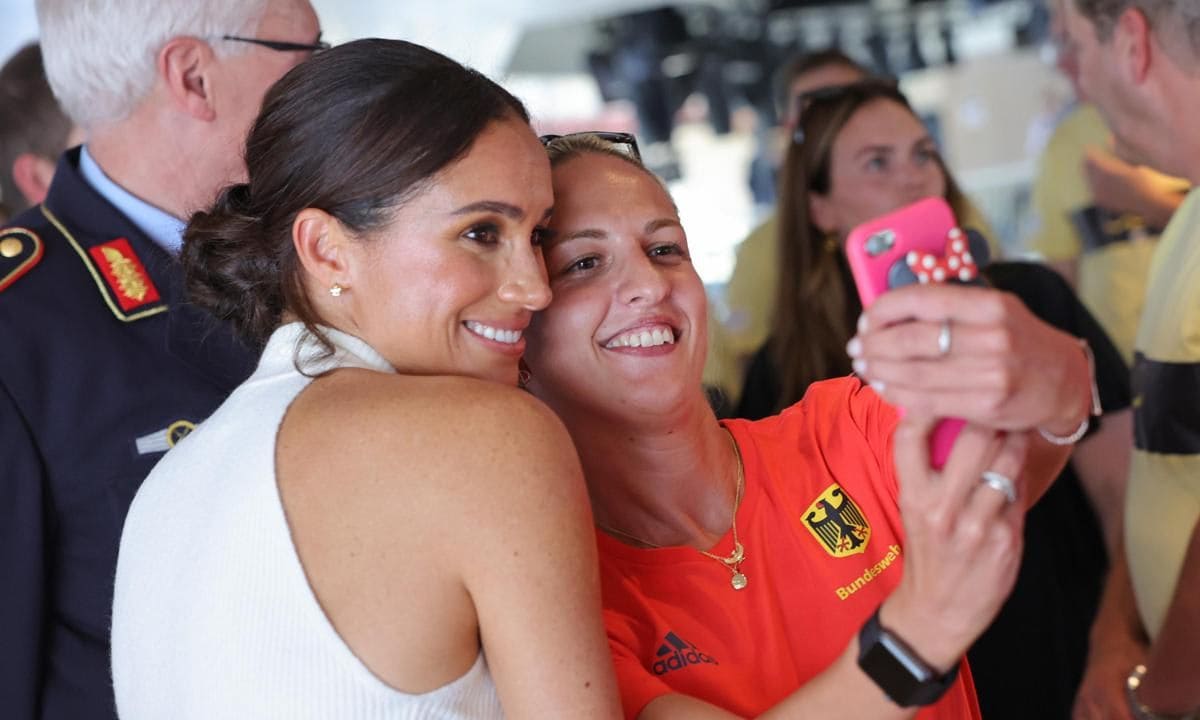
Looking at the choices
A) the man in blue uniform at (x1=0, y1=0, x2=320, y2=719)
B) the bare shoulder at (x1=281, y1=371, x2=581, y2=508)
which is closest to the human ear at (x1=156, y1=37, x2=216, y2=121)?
the man in blue uniform at (x1=0, y1=0, x2=320, y2=719)

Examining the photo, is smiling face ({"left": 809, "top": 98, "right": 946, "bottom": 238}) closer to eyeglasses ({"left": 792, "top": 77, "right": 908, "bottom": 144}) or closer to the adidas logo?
eyeglasses ({"left": 792, "top": 77, "right": 908, "bottom": 144})

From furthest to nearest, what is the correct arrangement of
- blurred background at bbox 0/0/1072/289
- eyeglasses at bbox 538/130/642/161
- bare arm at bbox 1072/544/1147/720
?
blurred background at bbox 0/0/1072/289 → bare arm at bbox 1072/544/1147/720 → eyeglasses at bbox 538/130/642/161

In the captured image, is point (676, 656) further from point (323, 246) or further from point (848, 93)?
point (848, 93)

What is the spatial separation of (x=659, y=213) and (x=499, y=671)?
722 mm

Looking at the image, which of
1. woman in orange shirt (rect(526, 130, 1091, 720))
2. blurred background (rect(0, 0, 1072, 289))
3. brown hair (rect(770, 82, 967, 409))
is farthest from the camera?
blurred background (rect(0, 0, 1072, 289))

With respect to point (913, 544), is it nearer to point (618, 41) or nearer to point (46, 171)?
point (46, 171)

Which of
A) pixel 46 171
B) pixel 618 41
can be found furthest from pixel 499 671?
pixel 618 41

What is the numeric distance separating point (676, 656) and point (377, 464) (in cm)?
47

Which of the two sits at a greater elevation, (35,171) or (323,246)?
(323,246)

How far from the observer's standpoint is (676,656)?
59.3 inches

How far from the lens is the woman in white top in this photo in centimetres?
122

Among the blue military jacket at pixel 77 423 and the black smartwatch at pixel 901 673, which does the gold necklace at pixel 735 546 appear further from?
the blue military jacket at pixel 77 423

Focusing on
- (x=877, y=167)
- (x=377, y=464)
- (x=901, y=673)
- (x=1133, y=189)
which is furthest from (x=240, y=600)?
(x=1133, y=189)

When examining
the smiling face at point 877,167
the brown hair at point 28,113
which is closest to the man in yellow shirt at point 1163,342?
the smiling face at point 877,167
